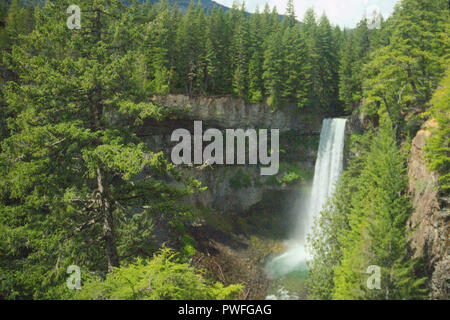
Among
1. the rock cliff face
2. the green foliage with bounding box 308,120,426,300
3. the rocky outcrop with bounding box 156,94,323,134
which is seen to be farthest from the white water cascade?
the green foliage with bounding box 308,120,426,300

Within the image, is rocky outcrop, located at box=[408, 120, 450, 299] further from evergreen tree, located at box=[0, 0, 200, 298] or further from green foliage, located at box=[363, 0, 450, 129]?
evergreen tree, located at box=[0, 0, 200, 298]

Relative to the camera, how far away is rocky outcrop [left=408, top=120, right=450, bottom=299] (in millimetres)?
10836

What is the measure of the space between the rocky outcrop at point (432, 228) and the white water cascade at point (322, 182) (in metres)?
11.7

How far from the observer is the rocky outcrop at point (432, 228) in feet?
35.6

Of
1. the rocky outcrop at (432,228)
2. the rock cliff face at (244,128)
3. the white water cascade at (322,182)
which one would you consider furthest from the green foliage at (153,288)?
the rock cliff face at (244,128)

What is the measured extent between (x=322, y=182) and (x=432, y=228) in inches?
651

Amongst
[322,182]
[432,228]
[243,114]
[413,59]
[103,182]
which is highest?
[413,59]

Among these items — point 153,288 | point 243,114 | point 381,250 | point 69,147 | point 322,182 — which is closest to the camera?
point 153,288

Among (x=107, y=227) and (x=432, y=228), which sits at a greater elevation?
(x=107, y=227)

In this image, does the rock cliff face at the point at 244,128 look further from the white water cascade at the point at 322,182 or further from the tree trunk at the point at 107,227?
the tree trunk at the point at 107,227

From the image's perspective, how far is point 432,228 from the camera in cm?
1228

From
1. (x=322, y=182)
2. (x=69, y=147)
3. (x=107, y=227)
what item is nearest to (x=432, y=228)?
(x=107, y=227)

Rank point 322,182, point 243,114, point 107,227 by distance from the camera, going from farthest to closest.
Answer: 1. point 243,114
2. point 322,182
3. point 107,227

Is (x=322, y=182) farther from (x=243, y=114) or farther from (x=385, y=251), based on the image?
(x=385, y=251)
